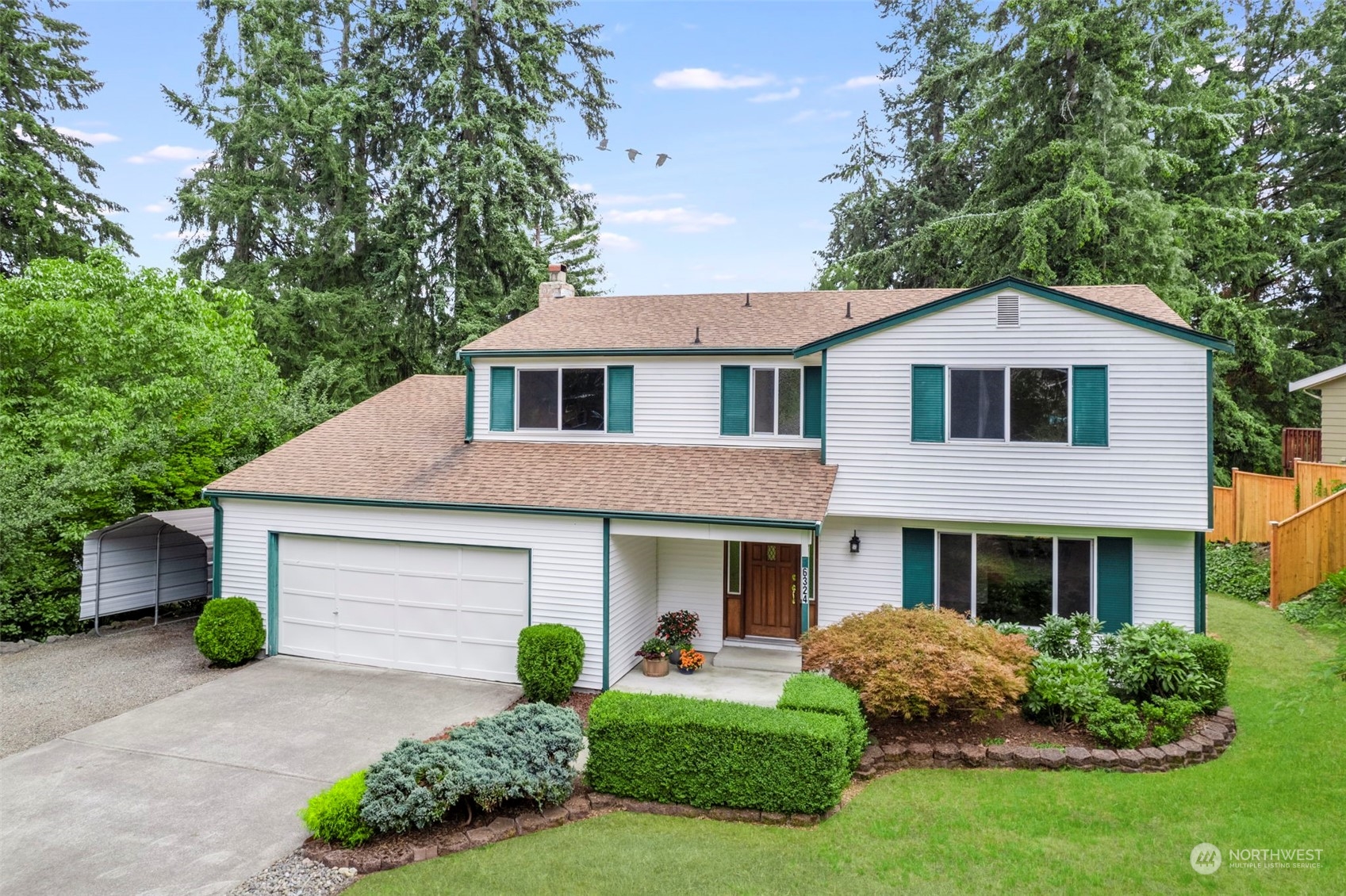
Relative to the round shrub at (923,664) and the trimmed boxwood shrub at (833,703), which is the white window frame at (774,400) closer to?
the round shrub at (923,664)

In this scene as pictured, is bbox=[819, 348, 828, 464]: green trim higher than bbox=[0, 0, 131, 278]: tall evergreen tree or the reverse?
the reverse

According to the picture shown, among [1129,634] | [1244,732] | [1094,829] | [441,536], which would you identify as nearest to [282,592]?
[441,536]

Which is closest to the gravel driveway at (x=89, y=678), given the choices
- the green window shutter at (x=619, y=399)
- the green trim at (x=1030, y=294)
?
the green window shutter at (x=619, y=399)

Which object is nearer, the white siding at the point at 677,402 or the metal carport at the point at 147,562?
the white siding at the point at 677,402

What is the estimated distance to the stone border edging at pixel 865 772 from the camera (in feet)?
20.9

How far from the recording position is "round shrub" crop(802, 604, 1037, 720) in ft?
26.7

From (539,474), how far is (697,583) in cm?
328

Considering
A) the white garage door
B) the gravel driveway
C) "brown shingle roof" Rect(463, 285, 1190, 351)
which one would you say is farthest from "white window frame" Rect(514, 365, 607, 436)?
the gravel driveway

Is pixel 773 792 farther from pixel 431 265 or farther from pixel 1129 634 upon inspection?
pixel 431 265

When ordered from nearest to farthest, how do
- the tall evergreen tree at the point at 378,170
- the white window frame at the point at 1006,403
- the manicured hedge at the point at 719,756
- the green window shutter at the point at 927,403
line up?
1. the manicured hedge at the point at 719,756
2. the white window frame at the point at 1006,403
3. the green window shutter at the point at 927,403
4. the tall evergreen tree at the point at 378,170

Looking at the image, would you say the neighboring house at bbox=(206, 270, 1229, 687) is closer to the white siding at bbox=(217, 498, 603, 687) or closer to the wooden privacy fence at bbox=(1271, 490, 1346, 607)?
the white siding at bbox=(217, 498, 603, 687)

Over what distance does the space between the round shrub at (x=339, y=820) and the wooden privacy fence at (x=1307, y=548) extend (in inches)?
596

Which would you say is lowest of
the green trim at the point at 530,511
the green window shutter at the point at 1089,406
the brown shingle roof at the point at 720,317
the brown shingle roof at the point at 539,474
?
the green trim at the point at 530,511

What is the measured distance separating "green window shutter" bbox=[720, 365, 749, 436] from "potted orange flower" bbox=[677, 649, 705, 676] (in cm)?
372
